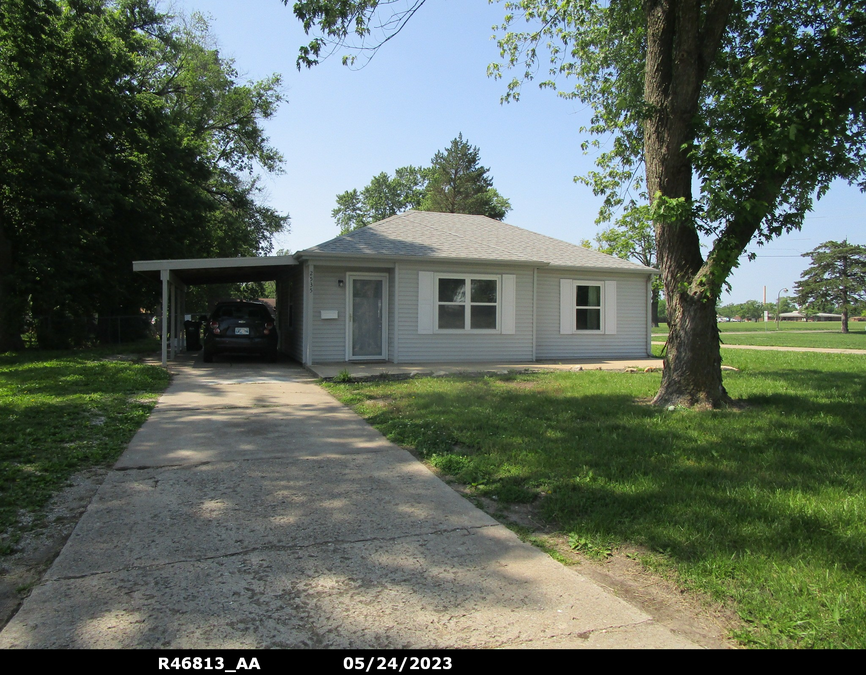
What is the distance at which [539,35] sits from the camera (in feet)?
41.7

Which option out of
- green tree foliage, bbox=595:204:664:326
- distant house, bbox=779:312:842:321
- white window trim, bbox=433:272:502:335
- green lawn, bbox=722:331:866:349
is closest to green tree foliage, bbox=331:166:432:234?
green tree foliage, bbox=595:204:664:326

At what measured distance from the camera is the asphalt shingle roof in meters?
14.4

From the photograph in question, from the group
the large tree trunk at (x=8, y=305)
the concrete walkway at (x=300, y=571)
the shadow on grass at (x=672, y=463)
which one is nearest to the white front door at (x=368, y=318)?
the shadow on grass at (x=672, y=463)

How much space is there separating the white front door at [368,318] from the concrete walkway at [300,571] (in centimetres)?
877

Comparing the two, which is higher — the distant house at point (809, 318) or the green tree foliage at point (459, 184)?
the green tree foliage at point (459, 184)

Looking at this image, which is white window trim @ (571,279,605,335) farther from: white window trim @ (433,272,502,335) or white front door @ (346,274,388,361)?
white front door @ (346,274,388,361)

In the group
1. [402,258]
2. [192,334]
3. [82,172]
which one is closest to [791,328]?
[402,258]

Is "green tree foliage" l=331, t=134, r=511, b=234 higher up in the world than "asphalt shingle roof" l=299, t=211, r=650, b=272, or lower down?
higher up

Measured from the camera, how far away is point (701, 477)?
4.94 metres

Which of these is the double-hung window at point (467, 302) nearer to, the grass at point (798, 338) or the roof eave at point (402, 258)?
the roof eave at point (402, 258)

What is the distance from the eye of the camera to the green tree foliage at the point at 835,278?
58.6 metres

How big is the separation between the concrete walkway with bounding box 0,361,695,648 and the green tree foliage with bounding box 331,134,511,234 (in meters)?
45.1
